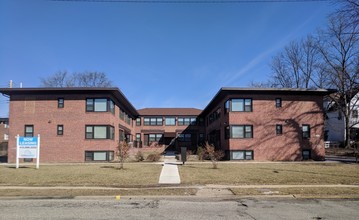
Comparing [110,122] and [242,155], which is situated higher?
[110,122]

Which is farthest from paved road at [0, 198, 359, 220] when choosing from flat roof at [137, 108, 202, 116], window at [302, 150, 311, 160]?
flat roof at [137, 108, 202, 116]

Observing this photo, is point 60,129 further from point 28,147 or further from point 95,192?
point 95,192

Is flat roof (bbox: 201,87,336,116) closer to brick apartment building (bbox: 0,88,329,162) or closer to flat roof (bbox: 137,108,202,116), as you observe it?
brick apartment building (bbox: 0,88,329,162)

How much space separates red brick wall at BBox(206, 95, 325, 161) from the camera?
103 feet

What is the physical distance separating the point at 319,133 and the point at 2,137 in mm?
60182

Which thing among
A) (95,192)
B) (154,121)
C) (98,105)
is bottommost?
(95,192)

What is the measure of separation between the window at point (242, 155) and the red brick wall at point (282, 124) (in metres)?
0.38

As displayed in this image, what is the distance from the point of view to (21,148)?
2366cm

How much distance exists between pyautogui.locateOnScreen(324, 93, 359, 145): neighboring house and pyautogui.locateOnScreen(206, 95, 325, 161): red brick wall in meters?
24.3

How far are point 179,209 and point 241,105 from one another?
23.3 m

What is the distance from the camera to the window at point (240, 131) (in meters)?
31.3

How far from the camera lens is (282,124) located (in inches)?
1261

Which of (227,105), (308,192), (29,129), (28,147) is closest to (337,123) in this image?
(227,105)

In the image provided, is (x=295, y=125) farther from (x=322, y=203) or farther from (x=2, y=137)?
(x=2, y=137)
